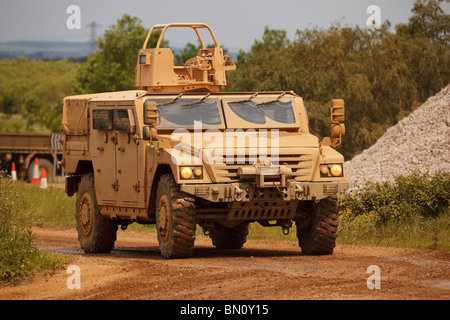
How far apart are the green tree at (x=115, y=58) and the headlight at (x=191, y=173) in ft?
173

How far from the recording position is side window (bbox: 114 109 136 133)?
16672 mm

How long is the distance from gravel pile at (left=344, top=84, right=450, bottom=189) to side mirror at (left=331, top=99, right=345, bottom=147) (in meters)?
5.92

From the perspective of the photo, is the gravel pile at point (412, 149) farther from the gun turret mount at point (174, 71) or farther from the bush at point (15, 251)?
the bush at point (15, 251)

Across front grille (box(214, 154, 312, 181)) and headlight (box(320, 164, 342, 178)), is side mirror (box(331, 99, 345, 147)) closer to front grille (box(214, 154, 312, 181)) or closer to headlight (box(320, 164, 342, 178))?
headlight (box(320, 164, 342, 178))

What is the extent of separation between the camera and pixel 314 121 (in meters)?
37.6

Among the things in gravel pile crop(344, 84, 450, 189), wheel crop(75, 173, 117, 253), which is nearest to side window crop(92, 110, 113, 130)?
wheel crop(75, 173, 117, 253)

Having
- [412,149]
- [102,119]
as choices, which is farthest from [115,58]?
[102,119]

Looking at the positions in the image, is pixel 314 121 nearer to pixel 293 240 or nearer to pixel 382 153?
pixel 382 153

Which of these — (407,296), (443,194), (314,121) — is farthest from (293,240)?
(314,121)

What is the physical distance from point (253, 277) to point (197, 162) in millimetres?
2469

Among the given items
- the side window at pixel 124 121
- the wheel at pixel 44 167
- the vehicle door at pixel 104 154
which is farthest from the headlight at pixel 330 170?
the wheel at pixel 44 167

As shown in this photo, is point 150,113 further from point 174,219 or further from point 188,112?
point 174,219

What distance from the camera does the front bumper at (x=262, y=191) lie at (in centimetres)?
1500

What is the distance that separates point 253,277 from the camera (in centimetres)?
1320
